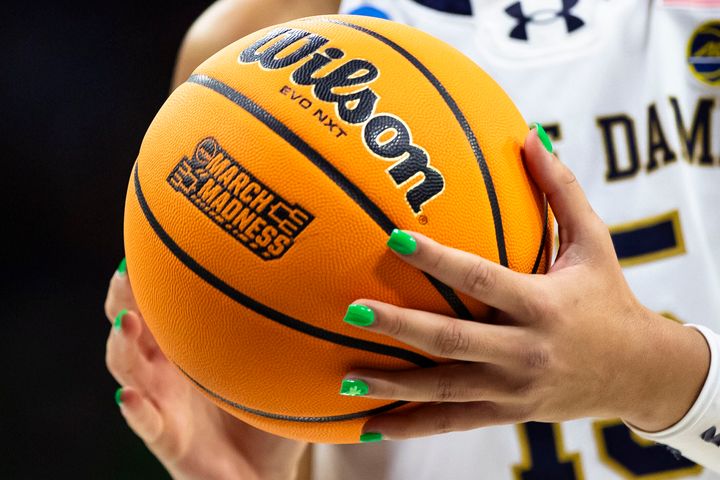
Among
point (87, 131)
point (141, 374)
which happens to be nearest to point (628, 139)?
point (141, 374)

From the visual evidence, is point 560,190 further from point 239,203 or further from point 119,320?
point 119,320

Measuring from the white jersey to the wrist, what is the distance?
0.44 m

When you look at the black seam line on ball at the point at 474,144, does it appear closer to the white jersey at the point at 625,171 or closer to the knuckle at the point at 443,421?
the knuckle at the point at 443,421

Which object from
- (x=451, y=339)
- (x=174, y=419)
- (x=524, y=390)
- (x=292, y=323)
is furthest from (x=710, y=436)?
(x=174, y=419)

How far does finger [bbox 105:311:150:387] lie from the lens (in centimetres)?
120

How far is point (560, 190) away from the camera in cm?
85

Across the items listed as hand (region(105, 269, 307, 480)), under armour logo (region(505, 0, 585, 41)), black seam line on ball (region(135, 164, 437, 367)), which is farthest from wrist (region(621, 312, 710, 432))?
under armour logo (region(505, 0, 585, 41))

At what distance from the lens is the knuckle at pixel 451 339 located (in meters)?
0.75

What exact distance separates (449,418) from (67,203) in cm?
220

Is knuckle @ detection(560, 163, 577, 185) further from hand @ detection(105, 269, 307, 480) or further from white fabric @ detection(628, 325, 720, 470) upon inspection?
hand @ detection(105, 269, 307, 480)

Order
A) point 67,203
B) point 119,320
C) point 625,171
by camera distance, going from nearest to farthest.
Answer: point 119,320 < point 625,171 < point 67,203

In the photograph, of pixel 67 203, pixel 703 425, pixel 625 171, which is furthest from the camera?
pixel 67 203

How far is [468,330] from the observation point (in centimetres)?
75

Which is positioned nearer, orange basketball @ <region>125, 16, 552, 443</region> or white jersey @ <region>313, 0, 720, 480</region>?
orange basketball @ <region>125, 16, 552, 443</region>
